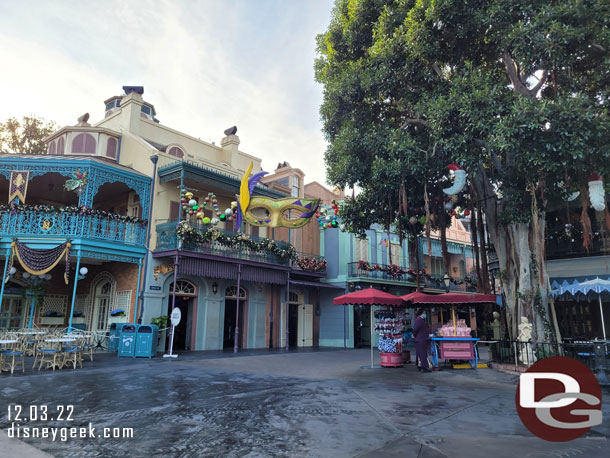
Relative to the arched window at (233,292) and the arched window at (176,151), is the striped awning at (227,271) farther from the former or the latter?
the arched window at (176,151)

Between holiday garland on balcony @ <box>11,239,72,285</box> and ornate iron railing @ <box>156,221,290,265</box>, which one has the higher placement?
ornate iron railing @ <box>156,221,290,265</box>

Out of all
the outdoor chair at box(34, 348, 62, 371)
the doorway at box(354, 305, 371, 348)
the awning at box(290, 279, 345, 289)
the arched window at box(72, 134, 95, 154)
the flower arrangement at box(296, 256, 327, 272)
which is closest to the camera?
the outdoor chair at box(34, 348, 62, 371)

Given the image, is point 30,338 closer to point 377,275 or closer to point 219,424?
point 219,424

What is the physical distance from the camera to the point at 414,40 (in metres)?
11.6

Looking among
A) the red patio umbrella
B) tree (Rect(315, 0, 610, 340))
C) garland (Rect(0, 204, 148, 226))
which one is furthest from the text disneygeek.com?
garland (Rect(0, 204, 148, 226))

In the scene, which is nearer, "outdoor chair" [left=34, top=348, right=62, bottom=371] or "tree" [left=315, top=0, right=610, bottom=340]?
"tree" [left=315, top=0, right=610, bottom=340]

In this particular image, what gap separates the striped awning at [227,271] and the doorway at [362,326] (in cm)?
620

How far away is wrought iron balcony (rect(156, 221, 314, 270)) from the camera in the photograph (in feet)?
56.0

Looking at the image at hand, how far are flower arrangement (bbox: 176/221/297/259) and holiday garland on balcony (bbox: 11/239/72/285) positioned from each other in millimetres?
3929

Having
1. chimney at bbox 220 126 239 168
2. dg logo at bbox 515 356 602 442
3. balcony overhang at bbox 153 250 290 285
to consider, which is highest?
chimney at bbox 220 126 239 168

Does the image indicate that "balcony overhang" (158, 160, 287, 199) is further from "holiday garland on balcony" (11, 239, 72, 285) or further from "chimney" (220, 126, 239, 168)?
"holiday garland on balcony" (11, 239, 72, 285)

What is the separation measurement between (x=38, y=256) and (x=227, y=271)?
6.97 meters

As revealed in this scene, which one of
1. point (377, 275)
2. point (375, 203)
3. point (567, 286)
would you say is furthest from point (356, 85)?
point (377, 275)

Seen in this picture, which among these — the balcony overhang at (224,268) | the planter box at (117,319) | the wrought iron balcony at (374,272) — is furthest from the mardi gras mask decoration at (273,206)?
the wrought iron balcony at (374,272)
